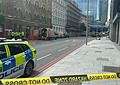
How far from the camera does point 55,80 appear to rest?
282 inches

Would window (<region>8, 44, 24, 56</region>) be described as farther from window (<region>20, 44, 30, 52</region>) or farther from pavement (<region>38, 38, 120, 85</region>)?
pavement (<region>38, 38, 120, 85</region>)

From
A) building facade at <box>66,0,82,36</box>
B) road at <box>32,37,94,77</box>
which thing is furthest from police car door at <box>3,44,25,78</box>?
building facade at <box>66,0,82,36</box>

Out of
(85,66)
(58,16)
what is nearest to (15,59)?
(85,66)

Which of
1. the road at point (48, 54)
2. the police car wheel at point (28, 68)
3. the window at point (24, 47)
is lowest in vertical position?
the road at point (48, 54)

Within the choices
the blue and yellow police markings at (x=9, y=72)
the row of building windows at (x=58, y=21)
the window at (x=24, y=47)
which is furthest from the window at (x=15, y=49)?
the row of building windows at (x=58, y=21)

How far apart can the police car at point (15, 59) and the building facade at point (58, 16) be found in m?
84.9

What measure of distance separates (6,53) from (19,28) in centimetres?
5447

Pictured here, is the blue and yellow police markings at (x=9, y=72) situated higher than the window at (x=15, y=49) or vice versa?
the window at (x=15, y=49)

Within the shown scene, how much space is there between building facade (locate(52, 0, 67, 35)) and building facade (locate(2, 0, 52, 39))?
1010cm

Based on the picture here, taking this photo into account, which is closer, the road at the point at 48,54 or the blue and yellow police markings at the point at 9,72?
the blue and yellow police markings at the point at 9,72

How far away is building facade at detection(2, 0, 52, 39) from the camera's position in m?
56.2

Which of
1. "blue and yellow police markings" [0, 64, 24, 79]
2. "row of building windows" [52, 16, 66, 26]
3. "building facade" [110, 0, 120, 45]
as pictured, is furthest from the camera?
"row of building windows" [52, 16, 66, 26]

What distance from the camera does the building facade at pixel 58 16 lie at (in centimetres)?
10461

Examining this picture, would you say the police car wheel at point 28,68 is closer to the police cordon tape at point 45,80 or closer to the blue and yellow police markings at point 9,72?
the blue and yellow police markings at point 9,72
